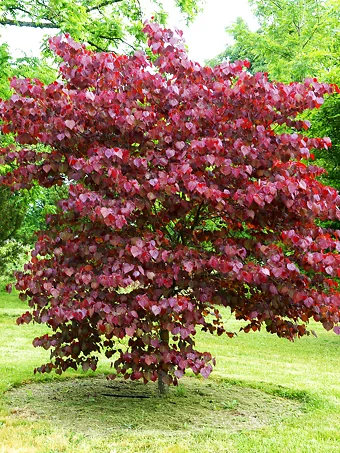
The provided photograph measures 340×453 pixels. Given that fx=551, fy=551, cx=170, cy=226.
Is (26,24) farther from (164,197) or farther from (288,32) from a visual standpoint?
(288,32)

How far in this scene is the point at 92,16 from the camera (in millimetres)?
12391

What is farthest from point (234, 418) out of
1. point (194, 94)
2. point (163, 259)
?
point (194, 94)

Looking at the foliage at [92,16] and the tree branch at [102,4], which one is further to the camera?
the tree branch at [102,4]

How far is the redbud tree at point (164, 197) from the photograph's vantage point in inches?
166

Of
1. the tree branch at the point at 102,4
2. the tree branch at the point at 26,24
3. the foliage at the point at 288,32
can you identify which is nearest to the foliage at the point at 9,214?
the tree branch at the point at 26,24

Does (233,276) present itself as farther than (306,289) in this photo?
No

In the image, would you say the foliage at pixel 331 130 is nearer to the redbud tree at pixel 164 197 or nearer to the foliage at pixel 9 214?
the foliage at pixel 9 214

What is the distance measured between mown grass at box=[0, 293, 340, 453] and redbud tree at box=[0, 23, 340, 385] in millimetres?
470

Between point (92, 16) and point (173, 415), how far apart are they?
10.0m

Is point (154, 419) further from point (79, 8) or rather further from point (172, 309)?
point (79, 8)

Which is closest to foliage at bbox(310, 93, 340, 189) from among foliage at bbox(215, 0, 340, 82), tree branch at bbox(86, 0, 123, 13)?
foliage at bbox(215, 0, 340, 82)

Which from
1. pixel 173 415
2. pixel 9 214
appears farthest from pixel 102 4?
pixel 173 415

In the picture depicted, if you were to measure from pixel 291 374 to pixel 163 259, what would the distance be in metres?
4.76

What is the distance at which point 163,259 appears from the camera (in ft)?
13.6
